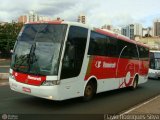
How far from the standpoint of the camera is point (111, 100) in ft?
48.5

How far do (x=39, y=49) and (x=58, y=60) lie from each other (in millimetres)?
872

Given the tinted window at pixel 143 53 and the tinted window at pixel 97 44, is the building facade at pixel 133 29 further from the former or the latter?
the tinted window at pixel 97 44

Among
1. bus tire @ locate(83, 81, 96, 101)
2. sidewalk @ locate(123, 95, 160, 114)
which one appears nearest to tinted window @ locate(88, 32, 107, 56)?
bus tire @ locate(83, 81, 96, 101)

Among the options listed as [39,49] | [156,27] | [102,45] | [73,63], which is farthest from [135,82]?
[156,27]

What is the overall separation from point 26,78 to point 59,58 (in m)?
1.36

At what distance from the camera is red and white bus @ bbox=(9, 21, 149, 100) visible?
11125 millimetres

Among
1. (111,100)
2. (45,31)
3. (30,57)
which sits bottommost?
(111,100)

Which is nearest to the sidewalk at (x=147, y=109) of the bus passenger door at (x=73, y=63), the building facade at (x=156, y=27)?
the bus passenger door at (x=73, y=63)

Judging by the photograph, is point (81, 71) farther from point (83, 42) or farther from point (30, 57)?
point (30, 57)

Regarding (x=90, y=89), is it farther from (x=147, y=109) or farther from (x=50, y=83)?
(x=50, y=83)

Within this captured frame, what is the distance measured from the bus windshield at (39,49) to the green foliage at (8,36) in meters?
62.1

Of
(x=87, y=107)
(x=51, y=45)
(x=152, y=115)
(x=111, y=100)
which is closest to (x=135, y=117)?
(x=152, y=115)

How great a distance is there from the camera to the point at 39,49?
11539mm

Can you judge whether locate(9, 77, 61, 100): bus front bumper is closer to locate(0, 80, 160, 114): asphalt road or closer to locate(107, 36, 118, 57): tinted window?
locate(0, 80, 160, 114): asphalt road
